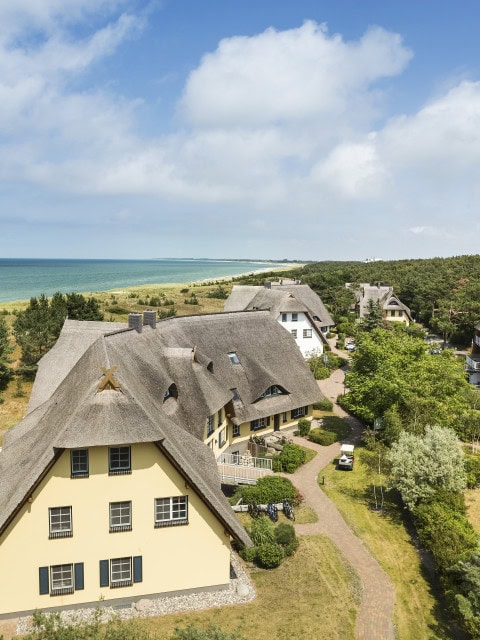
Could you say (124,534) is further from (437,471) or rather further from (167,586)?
(437,471)

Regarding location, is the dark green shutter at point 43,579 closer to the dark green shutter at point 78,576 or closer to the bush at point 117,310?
the dark green shutter at point 78,576

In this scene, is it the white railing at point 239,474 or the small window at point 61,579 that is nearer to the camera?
the small window at point 61,579

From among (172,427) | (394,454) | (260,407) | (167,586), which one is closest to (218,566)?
(167,586)

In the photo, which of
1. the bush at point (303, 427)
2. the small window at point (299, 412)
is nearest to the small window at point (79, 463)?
the bush at point (303, 427)

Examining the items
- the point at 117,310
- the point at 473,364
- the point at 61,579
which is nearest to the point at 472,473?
the point at 61,579

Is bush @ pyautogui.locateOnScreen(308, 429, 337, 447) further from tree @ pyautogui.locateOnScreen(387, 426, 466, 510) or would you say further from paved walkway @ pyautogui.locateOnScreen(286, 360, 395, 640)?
tree @ pyautogui.locateOnScreen(387, 426, 466, 510)

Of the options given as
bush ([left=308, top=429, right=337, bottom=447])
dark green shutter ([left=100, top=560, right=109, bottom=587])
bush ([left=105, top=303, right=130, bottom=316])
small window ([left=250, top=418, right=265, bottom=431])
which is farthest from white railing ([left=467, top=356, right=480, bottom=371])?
bush ([left=105, top=303, right=130, bottom=316])
